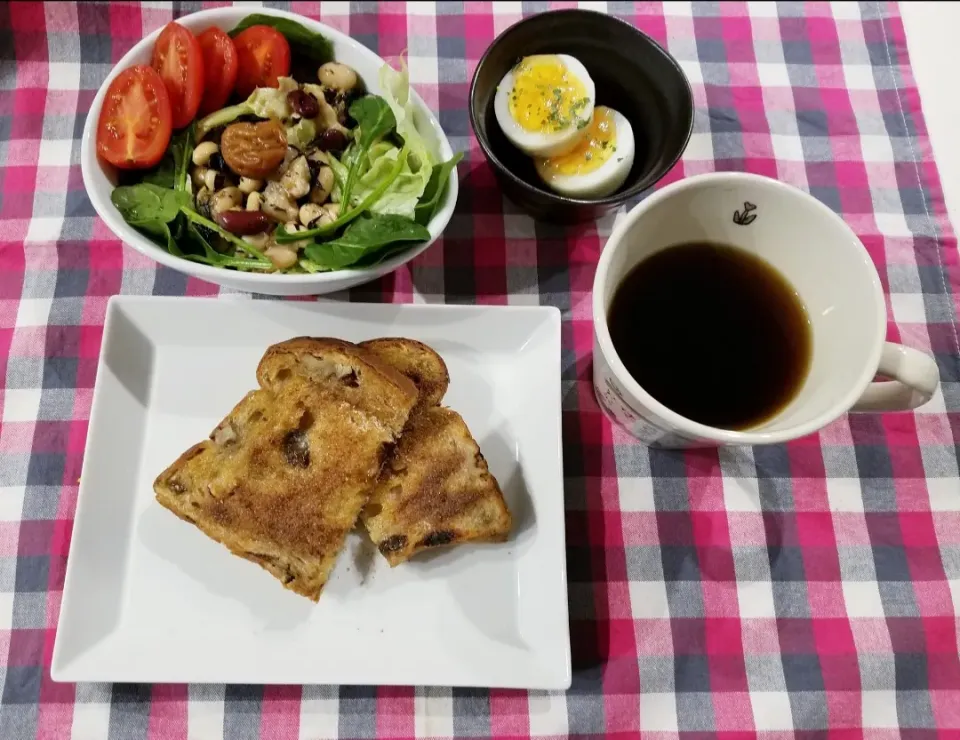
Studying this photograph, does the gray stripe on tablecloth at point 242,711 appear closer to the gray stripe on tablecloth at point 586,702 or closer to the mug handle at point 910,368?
the gray stripe on tablecloth at point 586,702

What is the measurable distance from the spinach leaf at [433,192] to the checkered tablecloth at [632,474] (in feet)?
0.60

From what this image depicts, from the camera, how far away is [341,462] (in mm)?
1113

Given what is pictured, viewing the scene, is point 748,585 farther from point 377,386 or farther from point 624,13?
point 624,13

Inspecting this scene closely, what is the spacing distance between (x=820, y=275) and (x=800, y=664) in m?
0.69

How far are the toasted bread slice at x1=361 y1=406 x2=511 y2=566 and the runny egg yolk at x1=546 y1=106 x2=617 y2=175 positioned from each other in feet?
1.64

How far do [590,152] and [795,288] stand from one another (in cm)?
44

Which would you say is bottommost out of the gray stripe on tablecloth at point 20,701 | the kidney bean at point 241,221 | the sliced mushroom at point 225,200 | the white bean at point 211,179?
the gray stripe on tablecloth at point 20,701

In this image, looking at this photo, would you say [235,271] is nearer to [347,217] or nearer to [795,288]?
[347,217]

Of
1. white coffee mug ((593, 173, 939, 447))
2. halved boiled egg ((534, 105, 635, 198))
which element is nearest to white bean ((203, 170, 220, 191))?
halved boiled egg ((534, 105, 635, 198))

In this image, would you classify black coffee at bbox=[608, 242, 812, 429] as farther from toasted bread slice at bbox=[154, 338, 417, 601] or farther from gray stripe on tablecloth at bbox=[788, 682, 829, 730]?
gray stripe on tablecloth at bbox=[788, 682, 829, 730]

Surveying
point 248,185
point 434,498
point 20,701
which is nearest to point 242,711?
point 20,701

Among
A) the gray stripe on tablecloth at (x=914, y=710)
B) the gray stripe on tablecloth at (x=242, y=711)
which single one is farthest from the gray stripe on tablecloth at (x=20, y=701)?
the gray stripe on tablecloth at (x=914, y=710)

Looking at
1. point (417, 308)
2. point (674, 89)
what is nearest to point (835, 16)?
point (674, 89)

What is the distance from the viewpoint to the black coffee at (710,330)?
107cm
